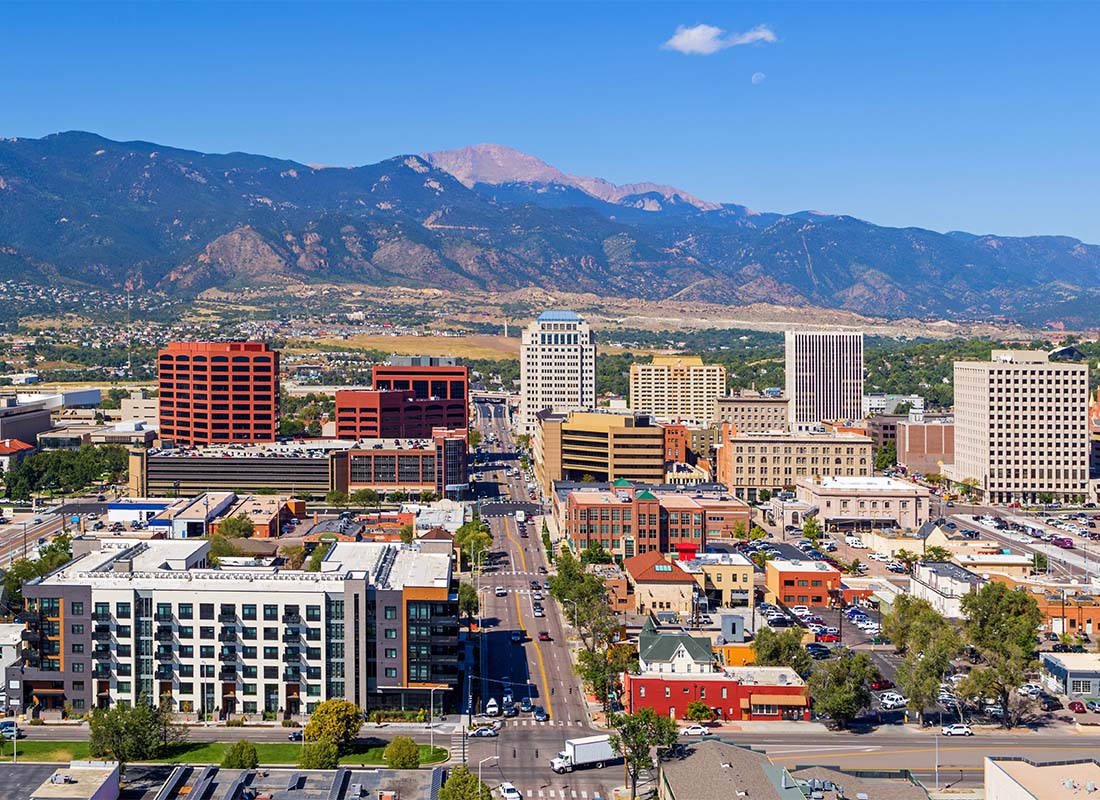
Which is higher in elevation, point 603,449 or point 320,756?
point 603,449

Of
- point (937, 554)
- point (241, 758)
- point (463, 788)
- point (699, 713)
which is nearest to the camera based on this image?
point (463, 788)

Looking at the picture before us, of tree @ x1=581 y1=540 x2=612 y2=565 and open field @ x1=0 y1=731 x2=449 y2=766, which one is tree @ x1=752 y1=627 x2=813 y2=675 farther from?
tree @ x1=581 y1=540 x2=612 y2=565

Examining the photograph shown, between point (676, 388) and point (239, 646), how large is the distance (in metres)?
137

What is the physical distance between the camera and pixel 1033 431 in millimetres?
133875

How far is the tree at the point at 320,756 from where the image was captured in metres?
53.6

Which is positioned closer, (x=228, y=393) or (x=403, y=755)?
(x=403, y=755)

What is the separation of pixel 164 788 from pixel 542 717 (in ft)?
57.8

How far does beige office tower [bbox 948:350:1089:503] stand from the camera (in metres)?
134

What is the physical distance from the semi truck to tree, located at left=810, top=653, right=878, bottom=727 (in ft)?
34.1

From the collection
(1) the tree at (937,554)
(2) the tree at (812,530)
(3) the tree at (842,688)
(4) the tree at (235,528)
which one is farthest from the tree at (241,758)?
(2) the tree at (812,530)

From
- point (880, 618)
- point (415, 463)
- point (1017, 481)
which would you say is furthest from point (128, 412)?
point (880, 618)

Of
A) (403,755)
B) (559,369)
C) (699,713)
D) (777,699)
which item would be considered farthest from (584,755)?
(559,369)

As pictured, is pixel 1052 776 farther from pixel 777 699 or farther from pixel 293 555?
pixel 293 555

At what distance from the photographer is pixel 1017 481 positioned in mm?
134125
